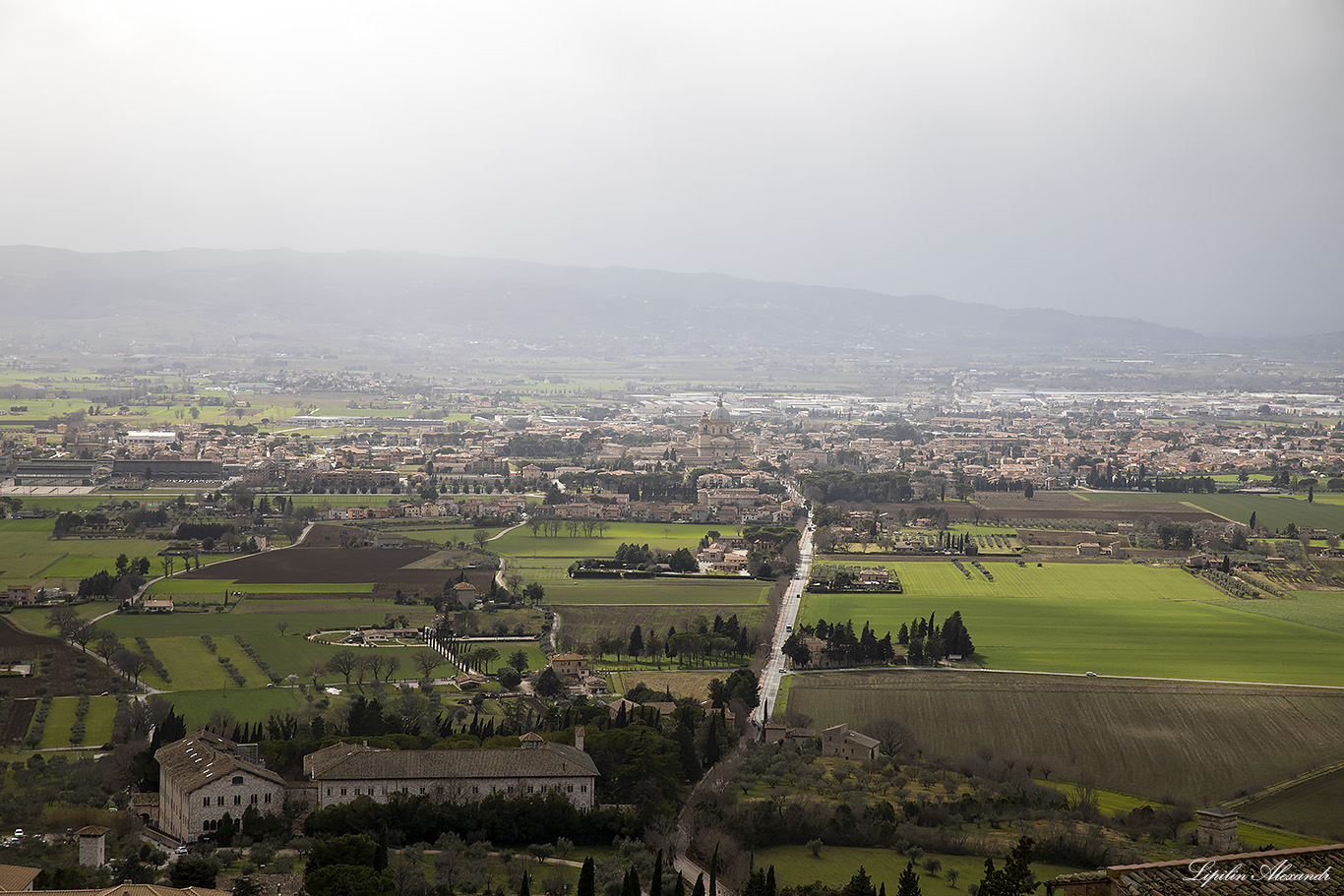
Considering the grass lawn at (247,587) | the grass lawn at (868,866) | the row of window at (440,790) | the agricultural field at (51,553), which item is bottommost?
the agricultural field at (51,553)

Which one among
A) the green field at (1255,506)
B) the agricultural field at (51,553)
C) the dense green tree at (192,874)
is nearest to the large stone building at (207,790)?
the dense green tree at (192,874)

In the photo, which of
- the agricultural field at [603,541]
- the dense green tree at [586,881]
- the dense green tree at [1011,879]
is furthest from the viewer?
the agricultural field at [603,541]

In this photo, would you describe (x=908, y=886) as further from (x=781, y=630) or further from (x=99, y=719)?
(x=781, y=630)

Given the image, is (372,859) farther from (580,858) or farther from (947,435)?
(947,435)

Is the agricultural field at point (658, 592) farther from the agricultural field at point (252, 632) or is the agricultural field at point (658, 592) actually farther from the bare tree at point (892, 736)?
the bare tree at point (892, 736)

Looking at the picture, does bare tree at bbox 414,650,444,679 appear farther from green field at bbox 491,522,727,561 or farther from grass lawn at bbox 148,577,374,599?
green field at bbox 491,522,727,561

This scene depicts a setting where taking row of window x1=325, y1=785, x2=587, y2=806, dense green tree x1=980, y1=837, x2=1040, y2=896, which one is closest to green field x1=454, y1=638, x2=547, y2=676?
row of window x1=325, y1=785, x2=587, y2=806

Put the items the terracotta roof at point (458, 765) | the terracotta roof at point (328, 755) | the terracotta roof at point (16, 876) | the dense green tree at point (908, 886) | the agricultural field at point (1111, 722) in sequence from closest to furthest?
the terracotta roof at point (16, 876) → the dense green tree at point (908, 886) → the terracotta roof at point (458, 765) → the terracotta roof at point (328, 755) → the agricultural field at point (1111, 722)
